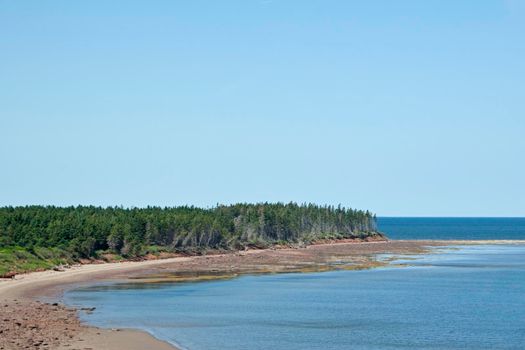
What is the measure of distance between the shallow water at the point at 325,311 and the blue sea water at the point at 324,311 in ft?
0.22

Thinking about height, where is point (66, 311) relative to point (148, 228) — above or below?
below

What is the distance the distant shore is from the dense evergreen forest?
437 cm

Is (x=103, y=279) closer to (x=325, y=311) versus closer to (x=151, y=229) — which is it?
(x=325, y=311)

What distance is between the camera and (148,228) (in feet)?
383

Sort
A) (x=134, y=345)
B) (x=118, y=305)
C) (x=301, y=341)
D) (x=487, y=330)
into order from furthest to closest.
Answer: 1. (x=118, y=305)
2. (x=487, y=330)
3. (x=301, y=341)
4. (x=134, y=345)

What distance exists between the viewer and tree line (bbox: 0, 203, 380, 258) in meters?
97.8

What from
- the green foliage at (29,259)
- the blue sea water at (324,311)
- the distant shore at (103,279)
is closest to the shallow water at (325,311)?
the blue sea water at (324,311)

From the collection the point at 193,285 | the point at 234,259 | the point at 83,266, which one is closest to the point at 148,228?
the point at 234,259

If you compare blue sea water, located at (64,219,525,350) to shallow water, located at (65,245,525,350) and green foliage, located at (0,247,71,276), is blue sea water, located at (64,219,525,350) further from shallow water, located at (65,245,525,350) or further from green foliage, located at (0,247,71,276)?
green foliage, located at (0,247,71,276)

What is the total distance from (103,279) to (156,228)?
37.2m

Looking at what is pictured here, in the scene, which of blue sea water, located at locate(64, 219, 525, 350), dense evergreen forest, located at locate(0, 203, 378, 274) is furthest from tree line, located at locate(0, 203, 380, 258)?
blue sea water, located at locate(64, 219, 525, 350)

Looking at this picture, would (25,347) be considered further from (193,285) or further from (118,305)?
(193,285)

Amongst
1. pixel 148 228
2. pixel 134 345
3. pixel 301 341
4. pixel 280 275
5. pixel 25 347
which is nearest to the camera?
pixel 25 347

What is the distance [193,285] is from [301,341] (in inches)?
1342
